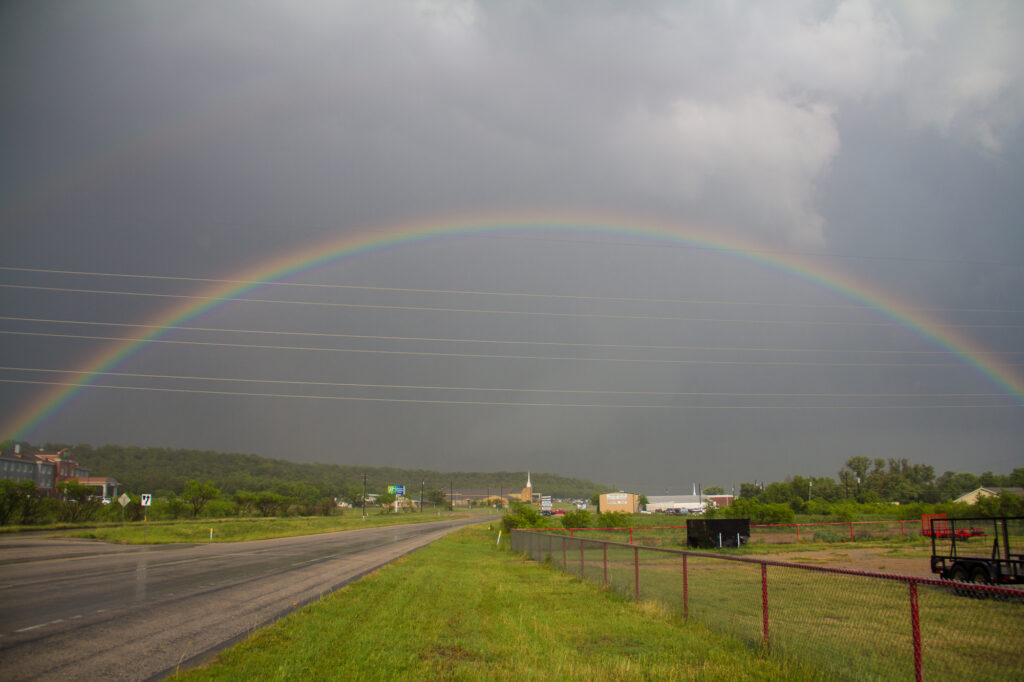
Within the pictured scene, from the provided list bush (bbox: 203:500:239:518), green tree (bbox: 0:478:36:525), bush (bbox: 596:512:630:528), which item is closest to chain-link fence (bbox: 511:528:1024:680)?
bush (bbox: 596:512:630:528)

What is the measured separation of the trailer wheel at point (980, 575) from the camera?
17188 mm

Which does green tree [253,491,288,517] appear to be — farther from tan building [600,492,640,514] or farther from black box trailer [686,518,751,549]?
black box trailer [686,518,751,549]

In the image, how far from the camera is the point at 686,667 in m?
9.00

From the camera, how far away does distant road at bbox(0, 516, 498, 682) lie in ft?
32.3

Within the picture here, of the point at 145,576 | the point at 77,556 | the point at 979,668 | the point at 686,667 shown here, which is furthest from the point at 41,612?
the point at 77,556

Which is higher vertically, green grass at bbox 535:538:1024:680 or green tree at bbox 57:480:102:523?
green grass at bbox 535:538:1024:680

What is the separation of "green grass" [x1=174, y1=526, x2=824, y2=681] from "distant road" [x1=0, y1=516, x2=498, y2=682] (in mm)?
1107

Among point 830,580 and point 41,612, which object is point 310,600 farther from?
point 830,580

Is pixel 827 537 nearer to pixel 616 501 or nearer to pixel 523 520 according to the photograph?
pixel 523 520

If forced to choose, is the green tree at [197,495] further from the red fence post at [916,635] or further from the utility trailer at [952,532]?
the red fence post at [916,635]

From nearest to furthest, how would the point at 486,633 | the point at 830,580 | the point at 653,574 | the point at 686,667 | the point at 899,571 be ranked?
the point at 686,667
the point at 830,580
the point at 486,633
the point at 653,574
the point at 899,571

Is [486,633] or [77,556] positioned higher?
[486,633]

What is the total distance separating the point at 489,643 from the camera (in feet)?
36.2

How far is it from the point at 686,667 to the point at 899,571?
19010 mm
